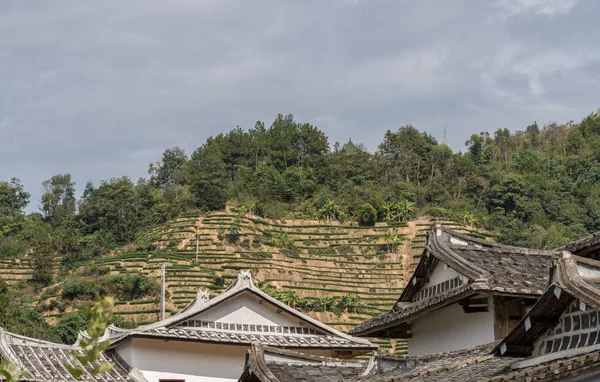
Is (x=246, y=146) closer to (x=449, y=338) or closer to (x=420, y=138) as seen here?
(x=420, y=138)

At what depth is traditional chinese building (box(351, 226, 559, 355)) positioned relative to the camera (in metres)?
14.9

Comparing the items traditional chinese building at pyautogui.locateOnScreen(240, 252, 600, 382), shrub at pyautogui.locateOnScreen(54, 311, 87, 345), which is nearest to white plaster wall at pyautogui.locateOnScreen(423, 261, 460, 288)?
traditional chinese building at pyautogui.locateOnScreen(240, 252, 600, 382)

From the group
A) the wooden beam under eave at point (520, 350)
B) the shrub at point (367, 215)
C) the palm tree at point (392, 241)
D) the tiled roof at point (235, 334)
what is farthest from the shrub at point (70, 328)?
the wooden beam under eave at point (520, 350)

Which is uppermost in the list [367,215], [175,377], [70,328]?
[367,215]

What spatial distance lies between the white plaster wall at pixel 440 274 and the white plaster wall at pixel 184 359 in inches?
232

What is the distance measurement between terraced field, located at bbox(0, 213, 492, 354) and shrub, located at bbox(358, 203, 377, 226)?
148 centimetres

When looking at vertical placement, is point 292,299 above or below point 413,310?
below

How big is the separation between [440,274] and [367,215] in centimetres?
8168

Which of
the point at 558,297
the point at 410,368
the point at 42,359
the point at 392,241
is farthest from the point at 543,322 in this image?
the point at 392,241

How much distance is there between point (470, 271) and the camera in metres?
15.2

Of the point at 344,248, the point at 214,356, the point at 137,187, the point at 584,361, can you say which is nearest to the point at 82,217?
the point at 137,187

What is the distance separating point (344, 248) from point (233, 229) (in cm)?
1211

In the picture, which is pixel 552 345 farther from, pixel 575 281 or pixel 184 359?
pixel 184 359

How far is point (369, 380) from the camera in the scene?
12445 mm
